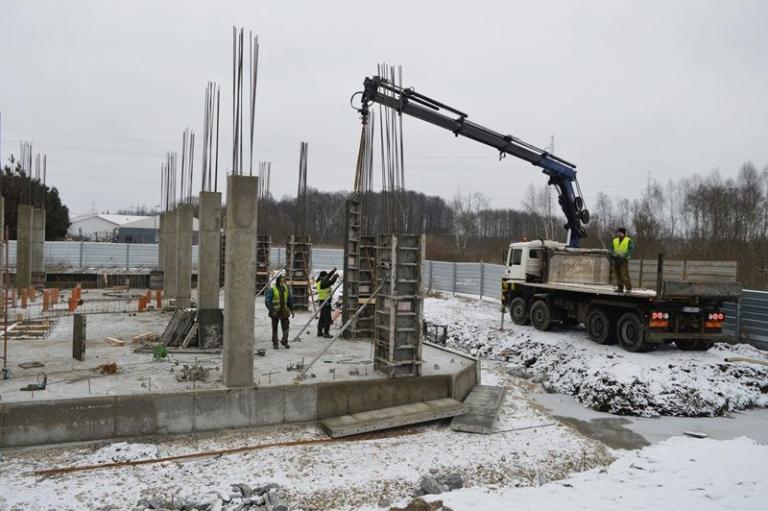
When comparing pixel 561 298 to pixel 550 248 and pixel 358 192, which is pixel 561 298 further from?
pixel 358 192

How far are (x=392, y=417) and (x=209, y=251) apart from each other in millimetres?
5754

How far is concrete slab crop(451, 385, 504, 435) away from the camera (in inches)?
351

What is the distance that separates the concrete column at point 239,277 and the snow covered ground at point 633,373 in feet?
22.6

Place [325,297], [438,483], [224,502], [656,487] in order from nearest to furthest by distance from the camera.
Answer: [224,502] → [438,483] → [656,487] → [325,297]

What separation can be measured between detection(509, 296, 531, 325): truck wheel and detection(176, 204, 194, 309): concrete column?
396 inches

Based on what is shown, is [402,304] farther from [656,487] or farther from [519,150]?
[519,150]

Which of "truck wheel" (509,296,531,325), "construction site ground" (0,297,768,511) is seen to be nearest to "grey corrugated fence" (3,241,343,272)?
"truck wheel" (509,296,531,325)

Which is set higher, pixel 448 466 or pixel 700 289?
pixel 700 289

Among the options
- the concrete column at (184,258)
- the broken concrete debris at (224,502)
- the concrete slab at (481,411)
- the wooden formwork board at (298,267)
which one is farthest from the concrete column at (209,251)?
the broken concrete debris at (224,502)

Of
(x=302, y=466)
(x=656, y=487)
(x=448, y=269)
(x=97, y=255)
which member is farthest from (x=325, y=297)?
(x=97, y=255)

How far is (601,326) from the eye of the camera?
14727mm

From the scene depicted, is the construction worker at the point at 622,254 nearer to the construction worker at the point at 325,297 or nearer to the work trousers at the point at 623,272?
the work trousers at the point at 623,272

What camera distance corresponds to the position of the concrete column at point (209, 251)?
11867 mm

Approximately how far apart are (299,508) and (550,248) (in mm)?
12793
